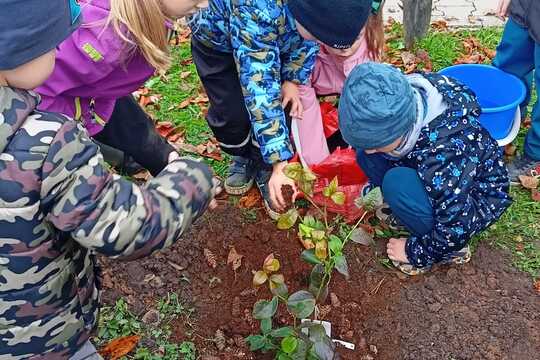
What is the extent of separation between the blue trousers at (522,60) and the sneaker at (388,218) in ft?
2.68

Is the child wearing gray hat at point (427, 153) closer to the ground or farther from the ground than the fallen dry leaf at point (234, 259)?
farther from the ground

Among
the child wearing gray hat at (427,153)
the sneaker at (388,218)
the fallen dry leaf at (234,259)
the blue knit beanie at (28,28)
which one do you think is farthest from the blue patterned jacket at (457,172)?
the blue knit beanie at (28,28)

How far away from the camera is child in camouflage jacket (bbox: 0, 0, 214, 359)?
139 cm

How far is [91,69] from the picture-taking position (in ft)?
7.15

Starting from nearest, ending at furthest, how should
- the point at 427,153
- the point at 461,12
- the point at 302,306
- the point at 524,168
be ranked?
the point at 302,306, the point at 427,153, the point at 524,168, the point at 461,12

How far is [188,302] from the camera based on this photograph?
261 centimetres

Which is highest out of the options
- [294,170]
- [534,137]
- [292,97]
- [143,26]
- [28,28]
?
[28,28]

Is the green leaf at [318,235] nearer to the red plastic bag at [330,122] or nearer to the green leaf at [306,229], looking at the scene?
the green leaf at [306,229]

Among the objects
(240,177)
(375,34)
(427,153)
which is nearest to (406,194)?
(427,153)

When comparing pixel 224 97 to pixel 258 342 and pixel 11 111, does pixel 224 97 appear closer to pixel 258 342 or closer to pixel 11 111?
pixel 258 342

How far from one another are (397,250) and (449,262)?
0.22 m

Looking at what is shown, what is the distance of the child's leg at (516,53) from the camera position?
9.98 feet

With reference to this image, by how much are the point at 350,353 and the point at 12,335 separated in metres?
1.21

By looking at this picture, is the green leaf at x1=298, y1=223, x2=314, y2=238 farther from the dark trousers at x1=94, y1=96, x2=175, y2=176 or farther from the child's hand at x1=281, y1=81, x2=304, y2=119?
the dark trousers at x1=94, y1=96, x2=175, y2=176
